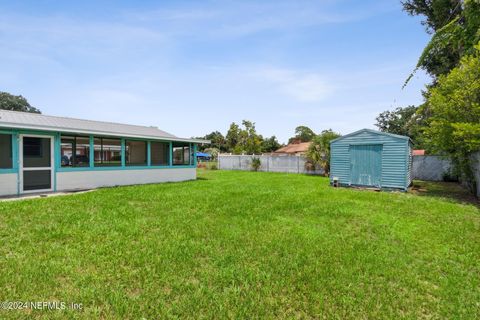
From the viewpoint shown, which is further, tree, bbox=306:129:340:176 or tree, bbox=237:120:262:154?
tree, bbox=237:120:262:154

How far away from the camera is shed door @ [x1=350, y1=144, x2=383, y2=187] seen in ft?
38.3

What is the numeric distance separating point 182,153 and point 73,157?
5.72 meters

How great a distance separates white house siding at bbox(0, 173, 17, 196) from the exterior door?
0.60ft

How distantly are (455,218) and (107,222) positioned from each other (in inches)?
352

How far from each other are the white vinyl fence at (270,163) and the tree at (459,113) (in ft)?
28.0

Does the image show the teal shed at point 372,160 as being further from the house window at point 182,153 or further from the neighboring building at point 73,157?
the neighboring building at point 73,157

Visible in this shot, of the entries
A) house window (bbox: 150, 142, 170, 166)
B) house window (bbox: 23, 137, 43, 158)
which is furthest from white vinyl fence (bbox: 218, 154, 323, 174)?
house window (bbox: 23, 137, 43, 158)

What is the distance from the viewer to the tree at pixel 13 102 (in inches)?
1773

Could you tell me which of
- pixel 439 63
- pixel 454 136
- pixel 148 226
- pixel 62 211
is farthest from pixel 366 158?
pixel 62 211

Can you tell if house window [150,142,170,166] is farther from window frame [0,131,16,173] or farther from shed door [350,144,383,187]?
shed door [350,144,383,187]

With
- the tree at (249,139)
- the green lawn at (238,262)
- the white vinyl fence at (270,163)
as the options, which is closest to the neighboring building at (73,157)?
the green lawn at (238,262)

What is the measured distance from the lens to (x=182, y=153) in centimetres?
1489

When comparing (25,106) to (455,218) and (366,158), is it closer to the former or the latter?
(366,158)

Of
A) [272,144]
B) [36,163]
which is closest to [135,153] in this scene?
[36,163]
